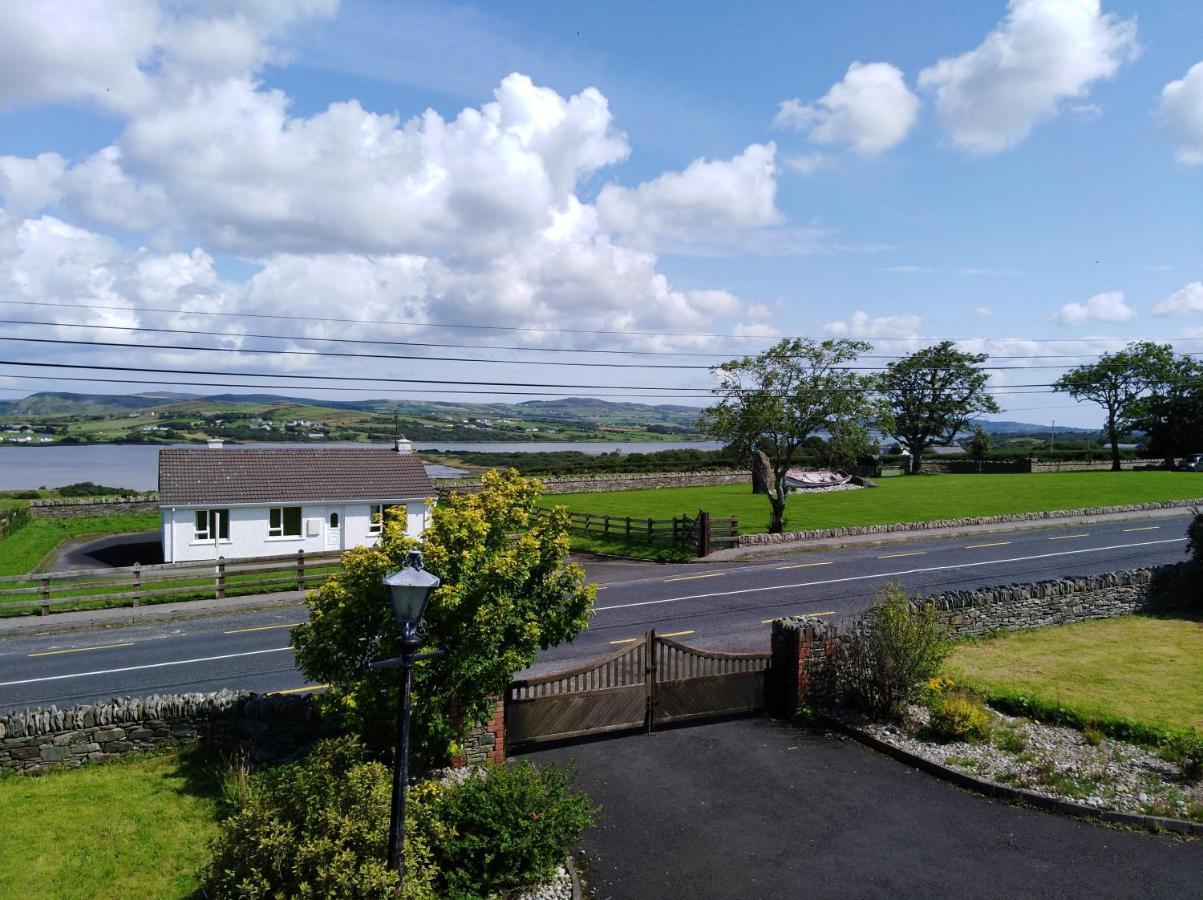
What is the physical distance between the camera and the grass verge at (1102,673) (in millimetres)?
14531

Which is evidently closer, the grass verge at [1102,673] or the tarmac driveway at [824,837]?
the tarmac driveway at [824,837]

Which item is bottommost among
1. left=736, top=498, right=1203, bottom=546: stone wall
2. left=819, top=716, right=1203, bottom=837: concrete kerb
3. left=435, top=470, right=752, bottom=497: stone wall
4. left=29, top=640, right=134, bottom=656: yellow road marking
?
left=819, top=716, right=1203, bottom=837: concrete kerb

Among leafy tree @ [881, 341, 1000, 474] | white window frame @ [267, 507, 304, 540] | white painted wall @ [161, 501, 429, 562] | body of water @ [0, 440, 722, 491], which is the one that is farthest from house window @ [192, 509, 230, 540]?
leafy tree @ [881, 341, 1000, 474]

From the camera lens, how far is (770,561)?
31.0 m

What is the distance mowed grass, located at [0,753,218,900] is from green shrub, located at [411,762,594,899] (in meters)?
2.97

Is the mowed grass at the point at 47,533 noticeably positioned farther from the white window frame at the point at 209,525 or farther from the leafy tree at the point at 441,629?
the leafy tree at the point at 441,629

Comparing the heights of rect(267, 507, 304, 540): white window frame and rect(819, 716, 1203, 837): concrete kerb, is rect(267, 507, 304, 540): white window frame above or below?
above

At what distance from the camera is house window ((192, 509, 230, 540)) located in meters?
34.0

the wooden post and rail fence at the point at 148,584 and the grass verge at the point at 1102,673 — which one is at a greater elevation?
the wooden post and rail fence at the point at 148,584

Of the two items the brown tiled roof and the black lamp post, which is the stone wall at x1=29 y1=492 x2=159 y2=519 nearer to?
the brown tiled roof

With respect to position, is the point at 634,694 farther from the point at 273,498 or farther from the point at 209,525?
the point at 209,525

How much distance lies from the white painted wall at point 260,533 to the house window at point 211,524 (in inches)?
7.5

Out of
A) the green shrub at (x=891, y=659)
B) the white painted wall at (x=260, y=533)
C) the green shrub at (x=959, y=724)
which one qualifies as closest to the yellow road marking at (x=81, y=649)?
the white painted wall at (x=260, y=533)

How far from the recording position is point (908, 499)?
47844mm
